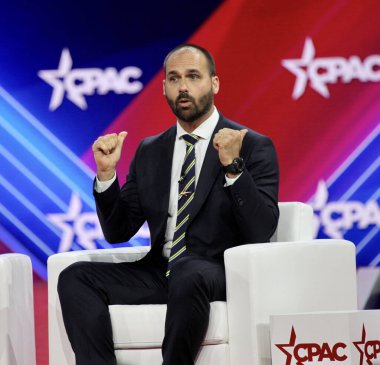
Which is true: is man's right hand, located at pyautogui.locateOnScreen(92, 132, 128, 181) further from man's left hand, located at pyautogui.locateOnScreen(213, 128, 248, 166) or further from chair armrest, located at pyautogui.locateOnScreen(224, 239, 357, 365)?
chair armrest, located at pyautogui.locateOnScreen(224, 239, 357, 365)

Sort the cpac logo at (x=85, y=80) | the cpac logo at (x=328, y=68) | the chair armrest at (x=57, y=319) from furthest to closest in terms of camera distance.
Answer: the cpac logo at (x=85, y=80) < the cpac logo at (x=328, y=68) < the chair armrest at (x=57, y=319)

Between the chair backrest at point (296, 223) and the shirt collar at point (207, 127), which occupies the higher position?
the shirt collar at point (207, 127)

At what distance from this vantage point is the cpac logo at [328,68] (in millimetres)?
5289

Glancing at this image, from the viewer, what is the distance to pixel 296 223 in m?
3.43

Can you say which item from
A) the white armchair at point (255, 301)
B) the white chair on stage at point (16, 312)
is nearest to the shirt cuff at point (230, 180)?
the white armchair at point (255, 301)

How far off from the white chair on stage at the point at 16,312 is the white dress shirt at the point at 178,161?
0.42 meters

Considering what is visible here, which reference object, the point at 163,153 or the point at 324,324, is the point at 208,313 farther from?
the point at 163,153

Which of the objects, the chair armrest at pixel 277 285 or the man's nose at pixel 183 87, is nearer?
the chair armrest at pixel 277 285

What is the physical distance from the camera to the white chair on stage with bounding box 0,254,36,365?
10.1 feet

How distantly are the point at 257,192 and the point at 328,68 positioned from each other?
2.35 metres

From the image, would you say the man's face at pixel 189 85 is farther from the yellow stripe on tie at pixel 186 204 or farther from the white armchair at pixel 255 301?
the white armchair at pixel 255 301

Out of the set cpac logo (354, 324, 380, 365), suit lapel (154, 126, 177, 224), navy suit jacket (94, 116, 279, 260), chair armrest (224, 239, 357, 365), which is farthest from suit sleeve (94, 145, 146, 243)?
cpac logo (354, 324, 380, 365)

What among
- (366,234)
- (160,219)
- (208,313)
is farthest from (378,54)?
(208,313)

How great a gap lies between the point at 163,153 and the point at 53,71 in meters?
2.13
